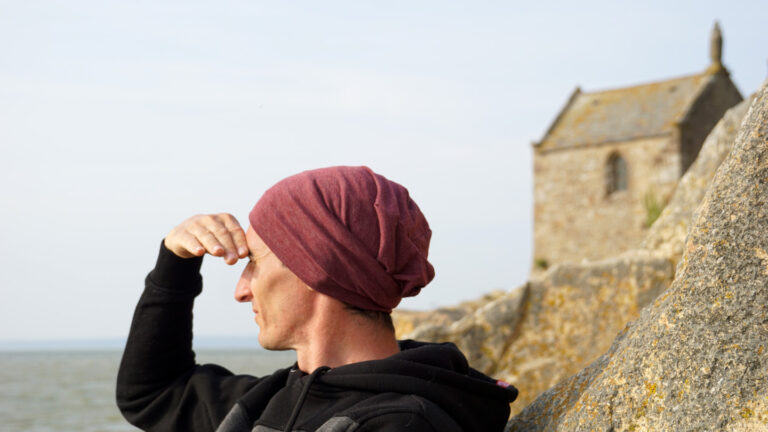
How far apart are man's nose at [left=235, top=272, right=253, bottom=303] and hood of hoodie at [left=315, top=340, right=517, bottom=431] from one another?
385 millimetres

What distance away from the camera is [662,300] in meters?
2.32

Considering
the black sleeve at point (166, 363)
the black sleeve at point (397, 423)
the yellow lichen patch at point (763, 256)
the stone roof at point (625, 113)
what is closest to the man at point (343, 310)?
the black sleeve at point (397, 423)

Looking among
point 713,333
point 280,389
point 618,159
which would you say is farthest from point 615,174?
point 713,333

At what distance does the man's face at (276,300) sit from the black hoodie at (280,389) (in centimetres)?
Result: 15

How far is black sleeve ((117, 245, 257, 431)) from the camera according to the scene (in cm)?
309

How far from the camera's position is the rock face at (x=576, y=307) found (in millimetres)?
5266

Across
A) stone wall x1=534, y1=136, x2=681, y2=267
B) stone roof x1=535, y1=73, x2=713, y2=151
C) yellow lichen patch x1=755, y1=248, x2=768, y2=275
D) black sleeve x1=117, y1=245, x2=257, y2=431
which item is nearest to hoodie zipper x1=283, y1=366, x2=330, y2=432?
black sleeve x1=117, y1=245, x2=257, y2=431

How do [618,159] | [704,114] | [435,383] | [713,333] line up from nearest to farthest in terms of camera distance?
[713,333] < [435,383] < [704,114] < [618,159]

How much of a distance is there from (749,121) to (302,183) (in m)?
1.28

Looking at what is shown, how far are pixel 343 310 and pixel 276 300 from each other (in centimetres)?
21

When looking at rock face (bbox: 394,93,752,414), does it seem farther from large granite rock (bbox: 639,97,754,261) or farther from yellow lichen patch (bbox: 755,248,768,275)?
yellow lichen patch (bbox: 755,248,768,275)

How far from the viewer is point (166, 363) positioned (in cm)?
317

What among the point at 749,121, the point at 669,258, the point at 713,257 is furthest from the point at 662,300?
the point at 669,258

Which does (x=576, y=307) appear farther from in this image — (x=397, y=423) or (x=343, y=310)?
(x=397, y=423)
